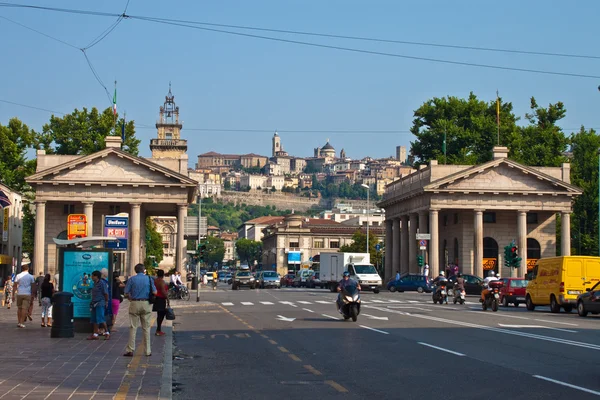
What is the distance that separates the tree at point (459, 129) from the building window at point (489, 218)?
10109mm

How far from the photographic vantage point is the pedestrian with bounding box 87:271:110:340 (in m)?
23.0

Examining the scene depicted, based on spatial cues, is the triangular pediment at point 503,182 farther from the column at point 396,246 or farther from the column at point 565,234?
the column at point 396,246

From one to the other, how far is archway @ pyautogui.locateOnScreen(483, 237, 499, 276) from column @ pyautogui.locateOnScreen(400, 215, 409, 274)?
30.4ft

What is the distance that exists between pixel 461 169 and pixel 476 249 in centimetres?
730

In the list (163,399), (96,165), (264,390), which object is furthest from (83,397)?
(96,165)

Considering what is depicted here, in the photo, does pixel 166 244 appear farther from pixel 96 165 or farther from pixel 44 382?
pixel 44 382

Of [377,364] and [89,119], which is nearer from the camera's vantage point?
[377,364]

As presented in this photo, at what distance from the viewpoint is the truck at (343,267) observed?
217 ft

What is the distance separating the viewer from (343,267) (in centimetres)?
7306

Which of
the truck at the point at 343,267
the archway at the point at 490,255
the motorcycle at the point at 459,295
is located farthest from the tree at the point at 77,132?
the motorcycle at the point at 459,295

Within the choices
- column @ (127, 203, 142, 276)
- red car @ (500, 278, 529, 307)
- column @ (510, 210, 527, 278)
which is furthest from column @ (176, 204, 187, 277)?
red car @ (500, 278, 529, 307)

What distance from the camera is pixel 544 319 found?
32.1 m

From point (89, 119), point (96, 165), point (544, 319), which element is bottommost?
point (544, 319)

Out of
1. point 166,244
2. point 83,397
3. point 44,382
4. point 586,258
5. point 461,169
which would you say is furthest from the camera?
point 166,244
